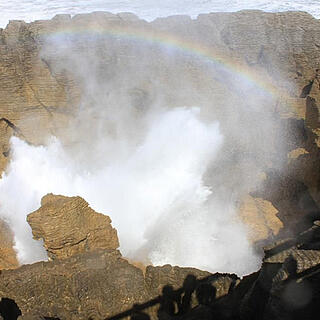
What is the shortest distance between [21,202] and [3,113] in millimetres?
3052

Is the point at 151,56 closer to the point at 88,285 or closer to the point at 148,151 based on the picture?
the point at 148,151

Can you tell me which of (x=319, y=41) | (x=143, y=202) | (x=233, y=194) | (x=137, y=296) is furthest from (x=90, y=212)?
(x=319, y=41)

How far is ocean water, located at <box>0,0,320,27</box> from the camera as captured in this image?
3494 cm

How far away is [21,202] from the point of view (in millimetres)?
12672

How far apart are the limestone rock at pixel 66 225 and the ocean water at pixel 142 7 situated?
2958 centimetres

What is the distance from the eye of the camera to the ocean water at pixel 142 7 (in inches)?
1375

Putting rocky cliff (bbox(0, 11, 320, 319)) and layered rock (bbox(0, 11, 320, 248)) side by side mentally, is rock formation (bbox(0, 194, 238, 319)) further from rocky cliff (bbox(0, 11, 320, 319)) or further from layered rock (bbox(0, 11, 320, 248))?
layered rock (bbox(0, 11, 320, 248))

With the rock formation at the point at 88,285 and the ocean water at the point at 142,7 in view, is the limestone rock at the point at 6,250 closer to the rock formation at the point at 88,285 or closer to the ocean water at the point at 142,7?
the rock formation at the point at 88,285

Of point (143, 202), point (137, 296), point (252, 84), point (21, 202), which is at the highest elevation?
point (252, 84)

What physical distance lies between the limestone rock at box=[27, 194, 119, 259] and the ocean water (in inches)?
1164

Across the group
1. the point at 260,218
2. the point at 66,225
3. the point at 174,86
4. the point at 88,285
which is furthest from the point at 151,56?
the point at 88,285

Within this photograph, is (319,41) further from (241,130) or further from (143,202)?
(143,202)

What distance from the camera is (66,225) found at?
332 inches

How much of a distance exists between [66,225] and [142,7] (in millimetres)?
36032
